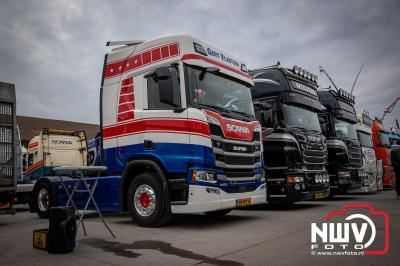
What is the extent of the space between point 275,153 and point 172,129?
363 centimetres

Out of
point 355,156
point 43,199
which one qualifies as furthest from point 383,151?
point 43,199

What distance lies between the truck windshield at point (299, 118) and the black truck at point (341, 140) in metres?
2.10

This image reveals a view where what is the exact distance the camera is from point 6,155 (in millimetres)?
8570

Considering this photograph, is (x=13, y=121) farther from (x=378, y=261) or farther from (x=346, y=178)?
(x=346, y=178)

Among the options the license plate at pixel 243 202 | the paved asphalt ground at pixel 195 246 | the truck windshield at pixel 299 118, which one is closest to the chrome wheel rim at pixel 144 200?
the paved asphalt ground at pixel 195 246

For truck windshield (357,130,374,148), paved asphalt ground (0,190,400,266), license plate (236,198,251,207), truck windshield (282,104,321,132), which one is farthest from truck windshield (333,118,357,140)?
license plate (236,198,251,207)

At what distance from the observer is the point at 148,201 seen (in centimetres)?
710

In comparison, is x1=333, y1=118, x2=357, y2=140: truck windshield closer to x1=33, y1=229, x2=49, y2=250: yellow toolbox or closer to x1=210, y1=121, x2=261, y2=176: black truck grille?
x1=210, y1=121, x2=261, y2=176: black truck grille

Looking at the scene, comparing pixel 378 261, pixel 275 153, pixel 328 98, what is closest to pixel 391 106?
pixel 328 98

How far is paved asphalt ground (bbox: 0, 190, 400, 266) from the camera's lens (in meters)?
4.40

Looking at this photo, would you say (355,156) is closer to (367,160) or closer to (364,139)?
(367,160)

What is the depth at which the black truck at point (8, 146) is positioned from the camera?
27.4 feet

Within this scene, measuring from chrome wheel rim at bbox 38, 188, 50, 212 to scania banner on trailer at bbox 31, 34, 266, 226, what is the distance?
2.51 metres

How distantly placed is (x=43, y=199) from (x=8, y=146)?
207cm
